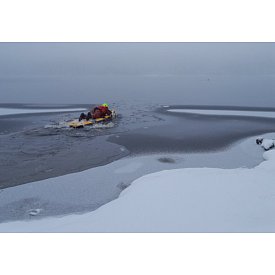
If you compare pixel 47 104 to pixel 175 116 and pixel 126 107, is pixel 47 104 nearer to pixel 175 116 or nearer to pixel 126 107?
pixel 126 107

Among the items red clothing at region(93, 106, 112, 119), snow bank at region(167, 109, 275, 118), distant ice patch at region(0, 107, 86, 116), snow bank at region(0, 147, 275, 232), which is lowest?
snow bank at region(0, 147, 275, 232)

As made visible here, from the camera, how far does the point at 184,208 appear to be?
6957 mm

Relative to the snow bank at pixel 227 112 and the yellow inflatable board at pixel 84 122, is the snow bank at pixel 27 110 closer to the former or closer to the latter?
the yellow inflatable board at pixel 84 122

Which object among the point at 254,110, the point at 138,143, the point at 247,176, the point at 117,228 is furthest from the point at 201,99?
the point at 117,228

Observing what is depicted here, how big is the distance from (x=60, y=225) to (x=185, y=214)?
2910 millimetres

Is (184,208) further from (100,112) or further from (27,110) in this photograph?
(27,110)

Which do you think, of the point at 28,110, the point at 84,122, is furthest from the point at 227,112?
the point at 28,110

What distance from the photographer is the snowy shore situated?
6141 millimetres

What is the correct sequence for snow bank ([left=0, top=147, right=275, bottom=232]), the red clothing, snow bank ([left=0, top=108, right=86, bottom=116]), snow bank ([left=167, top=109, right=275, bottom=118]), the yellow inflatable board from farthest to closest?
snow bank ([left=0, top=108, right=86, bottom=116]) → snow bank ([left=167, top=109, right=275, bottom=118]) → the red clothing → the yellow inflatable board → snow bank ([left=0, top=147, right=275, bottom=232])

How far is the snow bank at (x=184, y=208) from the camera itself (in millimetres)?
6141

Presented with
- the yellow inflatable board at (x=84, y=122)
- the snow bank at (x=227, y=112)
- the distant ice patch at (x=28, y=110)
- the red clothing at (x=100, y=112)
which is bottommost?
the yellow inflatable board at (x=84, y=122)

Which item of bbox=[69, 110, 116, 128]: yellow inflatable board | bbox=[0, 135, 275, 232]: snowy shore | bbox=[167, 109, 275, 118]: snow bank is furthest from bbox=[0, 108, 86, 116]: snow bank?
bbox=[0, 135, 275, 232]: snowy shore

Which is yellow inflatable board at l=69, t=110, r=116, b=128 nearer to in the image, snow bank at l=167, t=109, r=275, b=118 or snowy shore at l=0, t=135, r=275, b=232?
snow bank at l=167, t=109, r=275, b=118

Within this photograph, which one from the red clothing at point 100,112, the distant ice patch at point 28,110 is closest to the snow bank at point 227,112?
the red clothing at point 100,112
